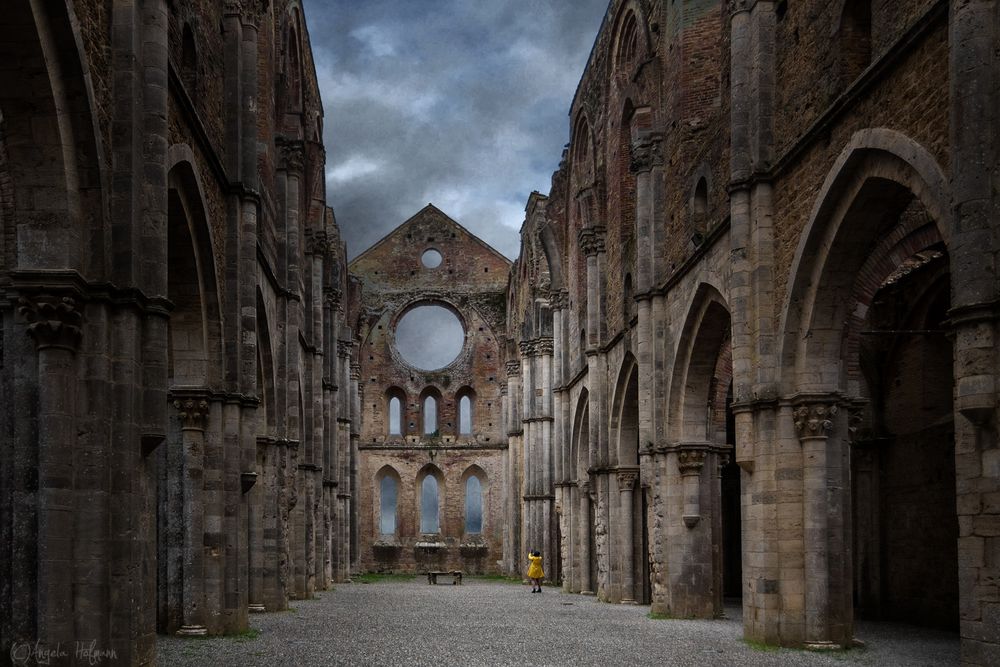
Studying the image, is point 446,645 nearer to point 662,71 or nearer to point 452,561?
point 662,71

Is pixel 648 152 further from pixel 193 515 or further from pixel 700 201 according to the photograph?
pixel 193 515

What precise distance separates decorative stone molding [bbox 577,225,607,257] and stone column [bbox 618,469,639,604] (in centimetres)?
587

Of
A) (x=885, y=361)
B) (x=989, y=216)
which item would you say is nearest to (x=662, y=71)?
(x=885, y=361)

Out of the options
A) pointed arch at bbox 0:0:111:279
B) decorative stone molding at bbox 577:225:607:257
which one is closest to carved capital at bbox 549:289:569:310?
decorative stone molding at bbox 577:225:607:257

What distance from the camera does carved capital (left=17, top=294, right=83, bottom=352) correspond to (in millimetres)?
8641

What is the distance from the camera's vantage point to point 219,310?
1491 cm

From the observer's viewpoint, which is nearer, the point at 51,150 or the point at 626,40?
the point at 51,150

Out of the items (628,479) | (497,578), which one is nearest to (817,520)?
(628,479)

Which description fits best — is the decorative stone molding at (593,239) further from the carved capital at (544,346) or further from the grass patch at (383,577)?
the grass patch at (383,577)

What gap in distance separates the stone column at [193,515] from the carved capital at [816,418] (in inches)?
301

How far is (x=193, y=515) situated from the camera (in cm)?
1443

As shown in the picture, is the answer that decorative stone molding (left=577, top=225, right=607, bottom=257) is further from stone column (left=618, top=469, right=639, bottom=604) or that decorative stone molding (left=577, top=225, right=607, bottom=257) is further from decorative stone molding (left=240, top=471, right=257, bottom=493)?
→ decorative stone molding (left=240, top=471, right=257, bottom=493)

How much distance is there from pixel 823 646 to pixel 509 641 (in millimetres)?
4256

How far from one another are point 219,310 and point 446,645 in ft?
17.6
